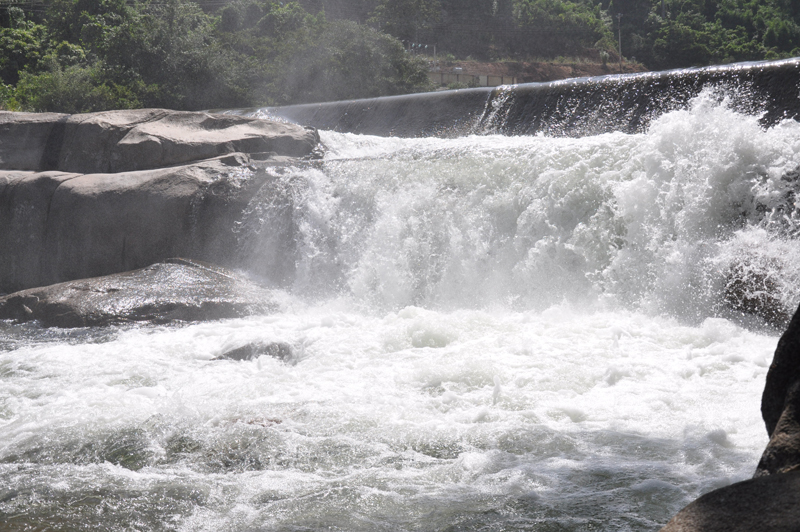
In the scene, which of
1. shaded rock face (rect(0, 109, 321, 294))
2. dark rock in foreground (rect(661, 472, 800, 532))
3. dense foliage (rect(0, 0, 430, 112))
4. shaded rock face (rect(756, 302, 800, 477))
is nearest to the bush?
dense foliage (rect(0, 0, 430, 112))

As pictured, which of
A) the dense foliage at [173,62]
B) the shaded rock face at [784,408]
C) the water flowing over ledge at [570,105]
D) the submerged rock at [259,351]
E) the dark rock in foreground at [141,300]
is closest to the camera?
the shaded rock face at [784,408]

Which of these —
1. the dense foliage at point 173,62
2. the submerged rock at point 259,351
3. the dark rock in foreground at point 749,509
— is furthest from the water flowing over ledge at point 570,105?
the dark rock in foreground at point 749,509

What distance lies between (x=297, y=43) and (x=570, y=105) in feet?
42.0

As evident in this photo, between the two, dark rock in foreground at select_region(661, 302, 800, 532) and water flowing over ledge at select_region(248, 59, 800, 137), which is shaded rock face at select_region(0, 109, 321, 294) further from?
dark rock in foreground at select_region(661, 302, 800, 532)

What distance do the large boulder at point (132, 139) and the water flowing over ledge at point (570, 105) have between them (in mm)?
2609

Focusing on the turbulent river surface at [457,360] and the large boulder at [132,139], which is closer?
the turbulent river surface at [457,360]

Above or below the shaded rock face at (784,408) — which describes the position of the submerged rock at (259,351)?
below

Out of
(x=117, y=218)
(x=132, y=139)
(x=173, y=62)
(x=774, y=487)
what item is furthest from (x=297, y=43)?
(x=774, y=487)

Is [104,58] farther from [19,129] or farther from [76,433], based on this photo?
[76,433]

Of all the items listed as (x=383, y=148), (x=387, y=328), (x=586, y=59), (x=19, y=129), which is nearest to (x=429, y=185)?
(x=387, y=328)

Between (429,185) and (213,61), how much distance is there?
12616mm

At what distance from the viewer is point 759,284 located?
493 cm

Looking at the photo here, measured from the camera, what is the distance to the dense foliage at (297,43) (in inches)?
675

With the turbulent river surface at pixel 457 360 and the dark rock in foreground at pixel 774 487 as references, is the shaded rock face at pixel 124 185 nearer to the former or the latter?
the turbulent river surface at pixel 457 360
